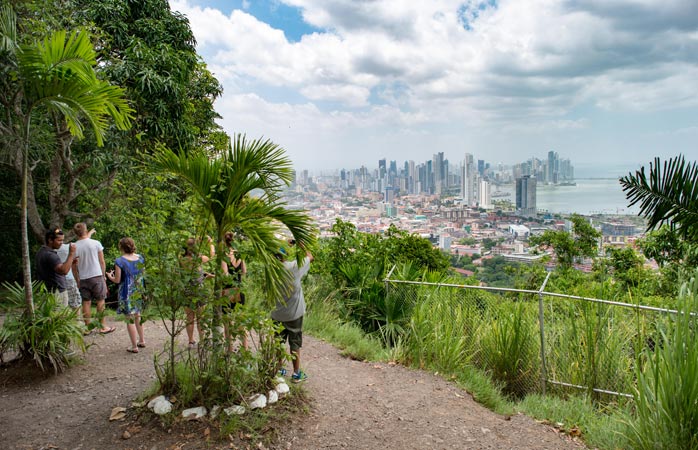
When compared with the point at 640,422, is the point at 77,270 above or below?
above

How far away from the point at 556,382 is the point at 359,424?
2.91 meters

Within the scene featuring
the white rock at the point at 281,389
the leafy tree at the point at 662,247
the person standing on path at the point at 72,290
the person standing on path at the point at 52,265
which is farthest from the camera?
the leafy tree at the point at 662,247

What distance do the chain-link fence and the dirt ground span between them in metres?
0.76

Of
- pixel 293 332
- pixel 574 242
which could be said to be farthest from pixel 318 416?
pixel 574 242

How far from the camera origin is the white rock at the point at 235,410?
160 inches

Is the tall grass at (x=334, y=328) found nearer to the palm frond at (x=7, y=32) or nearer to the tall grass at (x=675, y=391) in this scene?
the tall grass at (x=675, y=391)

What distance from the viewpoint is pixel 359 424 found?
4.44 m

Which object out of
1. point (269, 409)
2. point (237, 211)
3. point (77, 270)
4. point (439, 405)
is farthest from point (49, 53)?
point (439, 405)

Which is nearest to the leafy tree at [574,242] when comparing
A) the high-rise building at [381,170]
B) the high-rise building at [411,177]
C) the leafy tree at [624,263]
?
the leafy tree at [624,263]

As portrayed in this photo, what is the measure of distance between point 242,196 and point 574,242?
545 inches

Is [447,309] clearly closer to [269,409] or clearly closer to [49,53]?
[269,409]

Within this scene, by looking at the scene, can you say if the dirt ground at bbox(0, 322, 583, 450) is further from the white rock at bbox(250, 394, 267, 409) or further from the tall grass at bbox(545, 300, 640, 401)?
the tall grass at bbox(545, 300, 640, 401)

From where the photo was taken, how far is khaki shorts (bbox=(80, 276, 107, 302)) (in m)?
6.81

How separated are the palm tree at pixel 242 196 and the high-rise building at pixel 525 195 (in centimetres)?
2897
